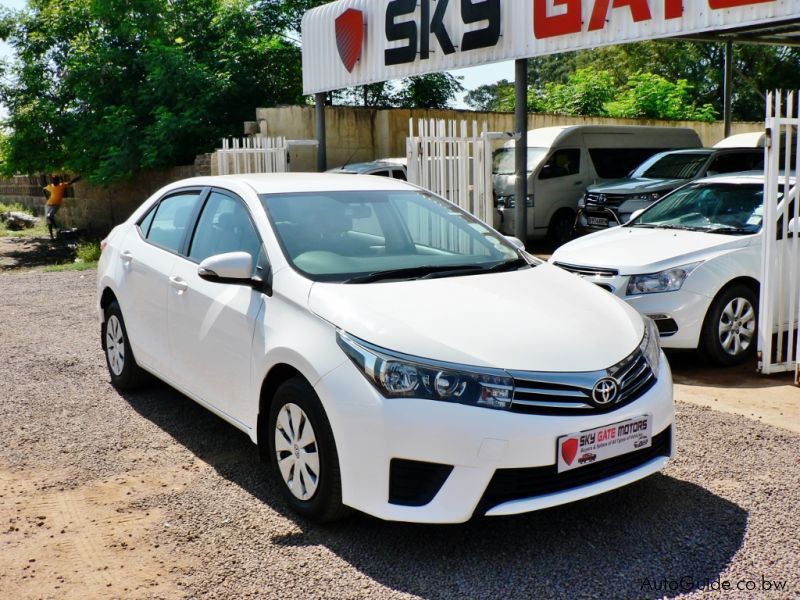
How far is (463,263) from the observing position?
15.7 feet

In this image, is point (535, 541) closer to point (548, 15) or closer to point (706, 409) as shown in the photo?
point (706, 409)

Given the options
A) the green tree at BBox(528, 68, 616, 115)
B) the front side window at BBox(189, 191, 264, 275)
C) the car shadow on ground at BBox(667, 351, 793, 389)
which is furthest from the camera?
the green tree at BBox(528, 68, 616, 115)

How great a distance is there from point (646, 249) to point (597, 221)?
531cm

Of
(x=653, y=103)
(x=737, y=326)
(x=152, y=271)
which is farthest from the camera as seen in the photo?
(x=653, y=103)

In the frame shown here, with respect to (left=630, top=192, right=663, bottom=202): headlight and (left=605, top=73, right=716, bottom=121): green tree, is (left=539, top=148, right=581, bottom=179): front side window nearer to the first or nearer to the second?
(left=630, top=192, right=663, bottom=202): headlight

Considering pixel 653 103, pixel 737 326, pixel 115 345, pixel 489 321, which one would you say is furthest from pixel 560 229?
pixel 653 103

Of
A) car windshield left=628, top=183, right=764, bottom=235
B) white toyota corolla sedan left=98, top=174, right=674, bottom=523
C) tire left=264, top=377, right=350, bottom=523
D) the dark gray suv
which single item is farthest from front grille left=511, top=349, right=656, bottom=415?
the dark gray suv

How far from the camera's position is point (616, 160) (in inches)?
600

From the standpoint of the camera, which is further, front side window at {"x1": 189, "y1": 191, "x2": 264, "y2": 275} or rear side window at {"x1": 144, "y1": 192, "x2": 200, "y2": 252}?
rear side window at {"x1": 144, "y1": 192, "x2": 200, "y2": 252}

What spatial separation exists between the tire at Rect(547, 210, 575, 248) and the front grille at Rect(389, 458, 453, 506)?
11449mm

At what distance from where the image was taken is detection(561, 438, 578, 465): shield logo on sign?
142 inches

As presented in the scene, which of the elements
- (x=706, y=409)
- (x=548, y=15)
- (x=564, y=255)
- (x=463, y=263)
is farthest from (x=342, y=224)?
(x=548, y=15)

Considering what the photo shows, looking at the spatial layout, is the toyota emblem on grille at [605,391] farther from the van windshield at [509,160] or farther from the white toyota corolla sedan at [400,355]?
the van windshield at [509,160]

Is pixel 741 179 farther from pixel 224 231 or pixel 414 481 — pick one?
pixel 414 481
